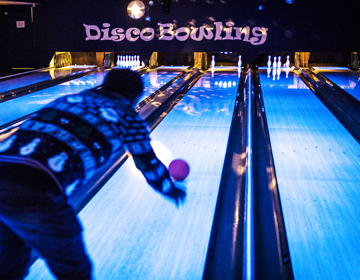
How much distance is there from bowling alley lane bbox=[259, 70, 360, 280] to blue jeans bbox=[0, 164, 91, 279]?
2.92ft

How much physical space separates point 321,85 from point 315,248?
14.6ft

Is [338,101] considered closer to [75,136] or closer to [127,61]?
[75,136]

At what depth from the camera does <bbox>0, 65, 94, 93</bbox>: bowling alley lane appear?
5.54 meters

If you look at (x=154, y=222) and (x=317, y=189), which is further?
(x=317, y=189)

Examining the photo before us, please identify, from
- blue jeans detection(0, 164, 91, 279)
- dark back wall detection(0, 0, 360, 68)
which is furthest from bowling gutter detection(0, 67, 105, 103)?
blue jeans detection(0, 164, 91, 279)

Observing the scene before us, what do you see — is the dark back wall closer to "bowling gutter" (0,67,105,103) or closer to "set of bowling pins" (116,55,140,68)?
"bowling gutter" (0,67,105,103)

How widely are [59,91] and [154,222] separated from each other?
3.77 m

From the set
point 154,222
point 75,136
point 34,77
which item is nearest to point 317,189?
point 154,222

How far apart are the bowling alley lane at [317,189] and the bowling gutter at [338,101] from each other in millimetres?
88

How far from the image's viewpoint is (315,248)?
1744 mm

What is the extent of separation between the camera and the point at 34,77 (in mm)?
6371

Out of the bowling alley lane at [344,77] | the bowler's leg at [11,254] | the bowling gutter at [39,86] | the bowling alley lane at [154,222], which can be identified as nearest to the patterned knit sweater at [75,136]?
the bowler's leg at [11,254]

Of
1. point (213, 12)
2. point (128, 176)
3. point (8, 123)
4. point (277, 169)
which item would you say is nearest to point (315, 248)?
point (277, 169)

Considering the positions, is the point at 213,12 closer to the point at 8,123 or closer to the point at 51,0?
the point at 51,0
